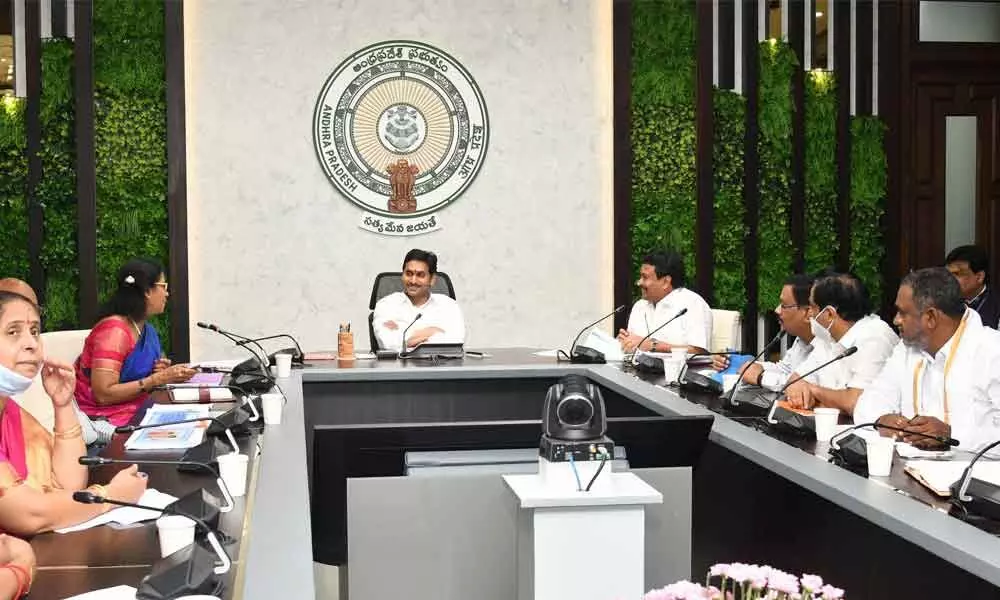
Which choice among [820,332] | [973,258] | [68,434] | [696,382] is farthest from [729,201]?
[68,434]

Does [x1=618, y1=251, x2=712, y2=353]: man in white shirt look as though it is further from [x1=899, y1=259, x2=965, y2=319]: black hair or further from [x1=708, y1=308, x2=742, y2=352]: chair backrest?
[x1=899, y1=259, x2=965, y2=319]: black hair

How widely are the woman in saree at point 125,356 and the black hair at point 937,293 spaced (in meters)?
2.61

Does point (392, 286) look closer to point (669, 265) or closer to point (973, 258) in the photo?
point (669, 265)

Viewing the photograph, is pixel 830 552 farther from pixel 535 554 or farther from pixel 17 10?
pixel 17 10

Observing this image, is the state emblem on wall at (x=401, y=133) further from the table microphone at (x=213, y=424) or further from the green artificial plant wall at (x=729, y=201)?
the table microphone at (x=213, y=424)

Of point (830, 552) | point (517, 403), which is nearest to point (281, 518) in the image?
point (830, 552)

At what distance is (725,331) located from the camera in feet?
18.3

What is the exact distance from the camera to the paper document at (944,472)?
2172 millimetres

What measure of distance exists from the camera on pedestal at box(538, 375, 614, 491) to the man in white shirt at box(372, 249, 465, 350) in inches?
117

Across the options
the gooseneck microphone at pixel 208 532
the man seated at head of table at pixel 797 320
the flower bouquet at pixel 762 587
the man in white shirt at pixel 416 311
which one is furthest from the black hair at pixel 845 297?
the flower bouquet at pixel 762 587

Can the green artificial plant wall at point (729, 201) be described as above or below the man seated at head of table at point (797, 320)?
above

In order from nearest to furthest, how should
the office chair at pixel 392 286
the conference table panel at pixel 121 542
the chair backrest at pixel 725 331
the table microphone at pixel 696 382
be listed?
1. the conference table panel at pixel 121 542
2. the table microphone at pixel 696 382
3. the chair backrest at pixel 725 331
4. the office chair at pixel 392 286

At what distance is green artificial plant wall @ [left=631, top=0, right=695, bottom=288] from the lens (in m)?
6.63

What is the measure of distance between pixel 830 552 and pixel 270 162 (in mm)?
4775
